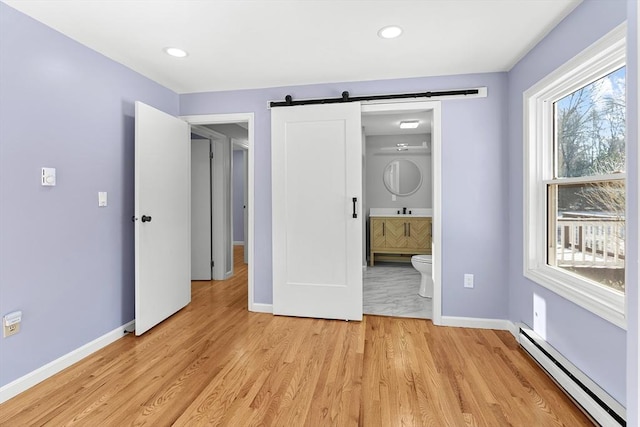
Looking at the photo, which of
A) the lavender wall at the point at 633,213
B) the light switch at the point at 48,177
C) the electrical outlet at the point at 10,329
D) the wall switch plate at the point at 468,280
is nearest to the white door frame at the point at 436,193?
the wall switch plate at the point at 468,280

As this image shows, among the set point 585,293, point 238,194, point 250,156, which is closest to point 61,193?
point 250,156

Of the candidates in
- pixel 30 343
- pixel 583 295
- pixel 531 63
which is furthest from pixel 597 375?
pixel 30 343

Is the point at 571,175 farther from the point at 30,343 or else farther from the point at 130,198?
the point at 30,343

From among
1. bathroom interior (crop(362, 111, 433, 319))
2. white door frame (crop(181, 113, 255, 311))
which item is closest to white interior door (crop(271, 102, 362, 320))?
white door frame (crop(181, 113, 255, 311))

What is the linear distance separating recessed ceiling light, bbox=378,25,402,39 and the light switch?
2355mm

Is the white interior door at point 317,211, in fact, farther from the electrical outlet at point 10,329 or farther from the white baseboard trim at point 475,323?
the electrical outlet at point 10,329

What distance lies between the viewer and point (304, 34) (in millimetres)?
2229

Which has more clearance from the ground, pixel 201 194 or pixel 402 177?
pixel 402 177

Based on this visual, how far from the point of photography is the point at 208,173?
14.9 ft

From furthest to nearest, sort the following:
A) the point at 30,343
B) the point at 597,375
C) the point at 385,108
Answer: the point at 385,108, the point at 30,343, the point at 597,375

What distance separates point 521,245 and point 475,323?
0.82 m

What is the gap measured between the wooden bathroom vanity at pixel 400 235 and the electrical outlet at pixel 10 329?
4382 millimetres

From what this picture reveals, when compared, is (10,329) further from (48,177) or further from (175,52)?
(175,52)

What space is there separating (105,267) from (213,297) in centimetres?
141
